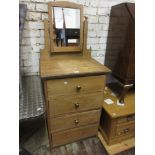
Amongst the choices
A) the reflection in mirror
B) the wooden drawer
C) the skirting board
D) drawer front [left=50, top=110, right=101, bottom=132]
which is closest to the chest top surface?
the reflection in mirror

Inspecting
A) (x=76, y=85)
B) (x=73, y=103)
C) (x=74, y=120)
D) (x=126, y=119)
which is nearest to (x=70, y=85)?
(x=76, y=85)

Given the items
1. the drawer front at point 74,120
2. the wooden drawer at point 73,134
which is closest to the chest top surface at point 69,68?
the drawer front at point 74,120

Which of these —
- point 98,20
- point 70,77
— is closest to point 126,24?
point 98,20

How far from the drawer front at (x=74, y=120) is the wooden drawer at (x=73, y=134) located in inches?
2.0

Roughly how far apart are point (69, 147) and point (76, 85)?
25.0 inches

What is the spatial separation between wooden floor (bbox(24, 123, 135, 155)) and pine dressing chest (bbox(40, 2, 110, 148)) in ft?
0.19

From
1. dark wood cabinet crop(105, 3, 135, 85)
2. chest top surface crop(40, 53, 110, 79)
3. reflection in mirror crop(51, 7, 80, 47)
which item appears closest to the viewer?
chest top surface crop(40, 53, 110, 79)

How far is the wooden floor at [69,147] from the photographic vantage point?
4.40 feet

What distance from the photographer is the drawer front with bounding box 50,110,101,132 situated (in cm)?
124

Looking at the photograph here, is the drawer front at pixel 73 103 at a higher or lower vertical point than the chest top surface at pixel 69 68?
lower

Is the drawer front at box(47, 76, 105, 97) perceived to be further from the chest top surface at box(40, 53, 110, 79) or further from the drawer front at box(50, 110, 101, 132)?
the drawer front at box(50, 110, 101, 132)

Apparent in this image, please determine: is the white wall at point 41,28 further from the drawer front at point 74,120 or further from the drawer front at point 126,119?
the drawer front at point 126,119

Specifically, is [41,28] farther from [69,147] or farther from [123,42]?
[69,147]
